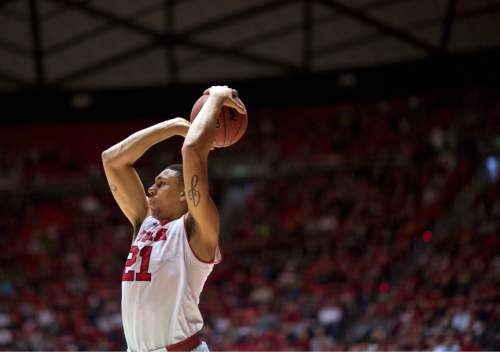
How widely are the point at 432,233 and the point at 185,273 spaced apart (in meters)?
13.1

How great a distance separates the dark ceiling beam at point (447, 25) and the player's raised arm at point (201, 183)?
14.9 meters

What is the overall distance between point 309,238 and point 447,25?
6.07 metres

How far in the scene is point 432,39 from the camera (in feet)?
61.8

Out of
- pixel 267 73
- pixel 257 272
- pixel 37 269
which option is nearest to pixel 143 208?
pixel 257 272

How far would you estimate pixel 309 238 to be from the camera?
17.8 m

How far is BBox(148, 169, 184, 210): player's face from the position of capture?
13.3ft

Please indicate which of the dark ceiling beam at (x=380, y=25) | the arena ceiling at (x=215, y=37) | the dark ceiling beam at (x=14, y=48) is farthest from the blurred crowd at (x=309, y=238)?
the dark ceiling beam at (x=14, y=48)

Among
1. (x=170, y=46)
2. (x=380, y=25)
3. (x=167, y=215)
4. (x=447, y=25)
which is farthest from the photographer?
(x=170, y=46)

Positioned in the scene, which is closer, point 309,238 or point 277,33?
point 309,238

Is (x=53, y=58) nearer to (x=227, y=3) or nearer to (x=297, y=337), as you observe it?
(x=227, y=3)

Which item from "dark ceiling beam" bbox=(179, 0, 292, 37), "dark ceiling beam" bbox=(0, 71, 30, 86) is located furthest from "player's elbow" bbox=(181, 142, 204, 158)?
"dark ceiling beam" bbox=(0, 71, 30, 86)

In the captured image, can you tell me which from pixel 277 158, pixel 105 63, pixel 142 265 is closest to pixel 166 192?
pixel 142 265

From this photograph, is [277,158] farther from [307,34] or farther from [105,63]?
[105,63]

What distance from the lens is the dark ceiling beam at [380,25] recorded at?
17719 mm
